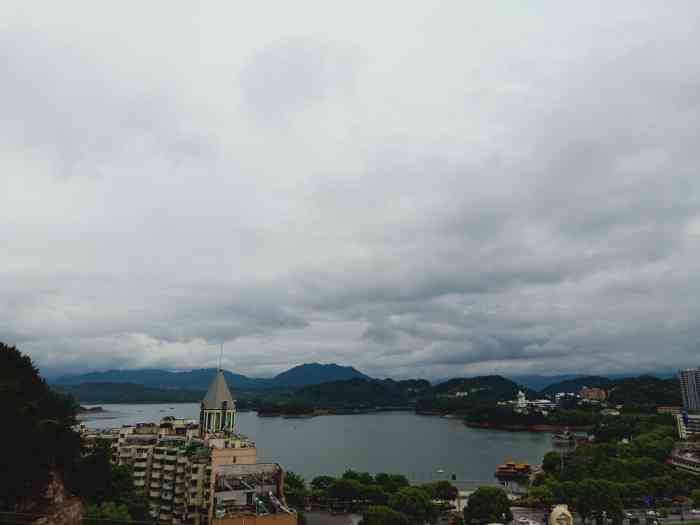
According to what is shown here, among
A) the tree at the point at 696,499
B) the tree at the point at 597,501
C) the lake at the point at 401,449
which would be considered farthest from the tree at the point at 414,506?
the lake at the point at 401,449

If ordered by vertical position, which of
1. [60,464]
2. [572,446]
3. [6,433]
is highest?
[6,433]

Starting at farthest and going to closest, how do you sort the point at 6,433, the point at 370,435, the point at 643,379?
the point at 643,379 < the point at 370,435 < the point at 6,433

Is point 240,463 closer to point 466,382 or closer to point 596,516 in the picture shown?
point 596,516

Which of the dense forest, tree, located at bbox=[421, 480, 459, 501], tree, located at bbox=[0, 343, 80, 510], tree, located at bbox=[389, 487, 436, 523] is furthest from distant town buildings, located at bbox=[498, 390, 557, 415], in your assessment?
tree, located at bbox=[0, 343, 80, 510]

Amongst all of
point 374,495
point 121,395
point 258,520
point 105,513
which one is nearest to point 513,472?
point 374,495

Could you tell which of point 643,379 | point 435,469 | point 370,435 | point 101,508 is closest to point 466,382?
point 643,379

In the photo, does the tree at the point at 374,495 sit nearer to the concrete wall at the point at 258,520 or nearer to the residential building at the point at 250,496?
the residential building at the point at 250,496

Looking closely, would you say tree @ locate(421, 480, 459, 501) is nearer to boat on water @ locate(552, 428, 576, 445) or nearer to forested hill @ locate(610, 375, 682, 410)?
boat on water @ locate(552, 428, 576, 445)
